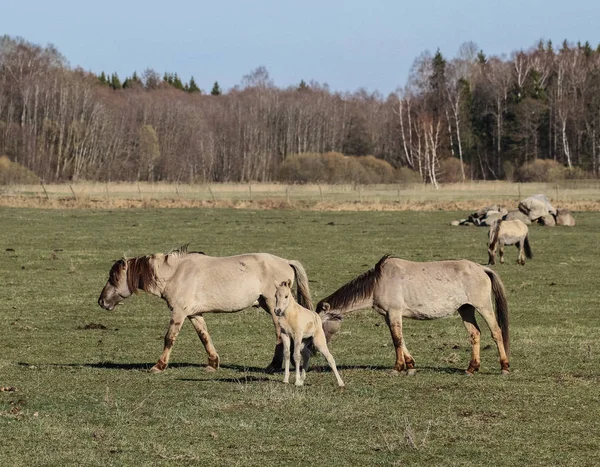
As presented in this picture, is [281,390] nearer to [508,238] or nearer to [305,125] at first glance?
[508,238]

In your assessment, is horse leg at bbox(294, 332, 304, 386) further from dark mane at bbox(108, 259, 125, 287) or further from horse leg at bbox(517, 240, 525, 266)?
horse leg at bbox(517, 240, 525, 266)

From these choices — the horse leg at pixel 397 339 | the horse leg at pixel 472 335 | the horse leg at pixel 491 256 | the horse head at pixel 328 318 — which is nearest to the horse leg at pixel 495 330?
the horse leg at pixel 472 335

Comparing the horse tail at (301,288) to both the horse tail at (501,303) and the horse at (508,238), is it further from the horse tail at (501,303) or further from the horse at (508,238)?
the horse at (508,238)

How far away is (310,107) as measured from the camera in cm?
11781

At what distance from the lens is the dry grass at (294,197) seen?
5438 cm

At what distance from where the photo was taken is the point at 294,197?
6288 cm

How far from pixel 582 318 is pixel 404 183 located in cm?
6910

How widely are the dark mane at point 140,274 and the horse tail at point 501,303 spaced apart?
446cm

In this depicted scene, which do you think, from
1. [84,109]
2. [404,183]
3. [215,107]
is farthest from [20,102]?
[404,183]

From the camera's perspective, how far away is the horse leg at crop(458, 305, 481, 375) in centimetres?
1248

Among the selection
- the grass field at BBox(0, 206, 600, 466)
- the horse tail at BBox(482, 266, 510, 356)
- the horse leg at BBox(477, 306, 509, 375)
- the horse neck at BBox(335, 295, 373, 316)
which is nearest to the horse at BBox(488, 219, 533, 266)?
the grass field at BBox(0, 206, 600, 466)

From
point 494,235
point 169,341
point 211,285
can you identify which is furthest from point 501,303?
point 494,235

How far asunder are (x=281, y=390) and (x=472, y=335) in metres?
3.08

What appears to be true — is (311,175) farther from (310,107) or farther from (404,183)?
(310,107)
